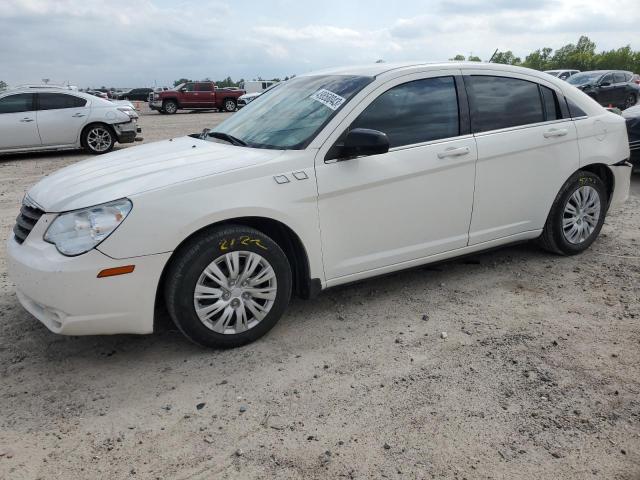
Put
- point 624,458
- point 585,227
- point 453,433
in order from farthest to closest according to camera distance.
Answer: point 585,227 → point 453,433 → point 624,458

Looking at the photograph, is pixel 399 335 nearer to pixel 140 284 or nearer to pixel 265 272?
pixel 265 272

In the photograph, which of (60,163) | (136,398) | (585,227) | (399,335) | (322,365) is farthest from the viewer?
(60,163)

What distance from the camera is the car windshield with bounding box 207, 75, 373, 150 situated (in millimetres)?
3611

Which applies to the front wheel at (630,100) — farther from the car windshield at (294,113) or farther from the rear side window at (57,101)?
the car windshield at (294,113)

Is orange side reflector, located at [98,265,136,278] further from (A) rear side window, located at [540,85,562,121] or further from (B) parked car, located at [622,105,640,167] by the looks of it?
(B) parked car, located at [622,105,640,167]

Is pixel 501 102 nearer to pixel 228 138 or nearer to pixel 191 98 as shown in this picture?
pixel 228 138

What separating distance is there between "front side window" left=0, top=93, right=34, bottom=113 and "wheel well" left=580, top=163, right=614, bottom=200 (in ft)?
35.5

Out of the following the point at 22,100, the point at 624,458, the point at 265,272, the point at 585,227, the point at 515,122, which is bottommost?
the point at 624,458

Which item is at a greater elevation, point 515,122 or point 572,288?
point 515,122

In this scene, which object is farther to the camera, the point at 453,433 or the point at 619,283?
the point at 619,283

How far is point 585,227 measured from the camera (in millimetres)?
4840

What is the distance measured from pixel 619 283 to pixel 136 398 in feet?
11.9

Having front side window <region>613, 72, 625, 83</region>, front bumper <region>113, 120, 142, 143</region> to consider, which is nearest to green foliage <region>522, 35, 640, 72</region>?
front side window <region>613, 72, 625, 83</region>

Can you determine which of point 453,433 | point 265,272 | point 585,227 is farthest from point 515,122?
point 453,433
